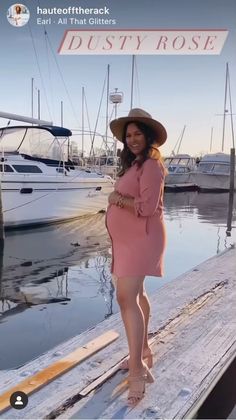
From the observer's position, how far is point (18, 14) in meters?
3.28

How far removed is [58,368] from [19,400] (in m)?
0.39

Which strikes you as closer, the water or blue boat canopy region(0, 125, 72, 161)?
the water

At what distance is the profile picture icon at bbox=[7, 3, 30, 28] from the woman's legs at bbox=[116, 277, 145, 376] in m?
2.13

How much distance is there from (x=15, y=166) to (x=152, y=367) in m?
10.4

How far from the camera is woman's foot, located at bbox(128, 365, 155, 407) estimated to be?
202 centimetres

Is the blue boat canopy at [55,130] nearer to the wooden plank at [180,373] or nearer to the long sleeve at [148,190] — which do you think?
the wooden plank at [180,373]

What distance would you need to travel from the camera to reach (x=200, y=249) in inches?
367

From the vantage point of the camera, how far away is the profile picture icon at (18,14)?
10.7 ft

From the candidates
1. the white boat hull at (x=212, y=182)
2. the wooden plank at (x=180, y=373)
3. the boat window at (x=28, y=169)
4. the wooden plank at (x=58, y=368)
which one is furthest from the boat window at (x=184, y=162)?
the wooden plank at (x=58, y=368)

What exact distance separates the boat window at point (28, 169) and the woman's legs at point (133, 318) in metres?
10.5

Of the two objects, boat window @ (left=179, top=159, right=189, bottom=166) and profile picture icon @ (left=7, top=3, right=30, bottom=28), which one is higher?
profile picture icon @ (left=7, top=3, right=30, bottom=28)

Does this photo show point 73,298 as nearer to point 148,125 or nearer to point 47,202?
point 148,125

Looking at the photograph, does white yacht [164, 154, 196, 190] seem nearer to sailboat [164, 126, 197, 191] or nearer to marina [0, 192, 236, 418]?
sailboat [164, 126, 197, 191]

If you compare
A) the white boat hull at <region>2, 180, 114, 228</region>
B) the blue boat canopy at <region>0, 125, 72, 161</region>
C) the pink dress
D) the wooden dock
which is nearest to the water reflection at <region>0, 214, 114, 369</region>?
the wooden dock
